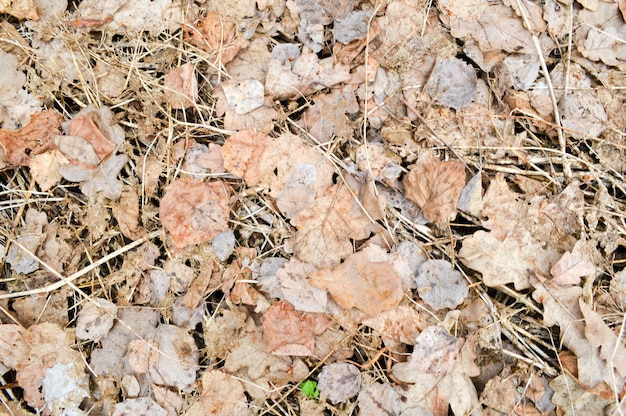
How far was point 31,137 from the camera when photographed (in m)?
2.53

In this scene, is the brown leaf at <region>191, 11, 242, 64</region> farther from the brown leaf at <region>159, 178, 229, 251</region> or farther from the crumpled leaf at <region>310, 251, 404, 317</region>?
the crumpled leaf at <region>310, 251, 404, 317</region>

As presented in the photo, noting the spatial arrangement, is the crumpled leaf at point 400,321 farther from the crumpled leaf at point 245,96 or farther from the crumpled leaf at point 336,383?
the crumpled leaf at point 245,96

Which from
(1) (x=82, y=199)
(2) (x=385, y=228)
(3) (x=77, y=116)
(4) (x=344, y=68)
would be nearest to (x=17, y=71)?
(3) (x=77, y=116)

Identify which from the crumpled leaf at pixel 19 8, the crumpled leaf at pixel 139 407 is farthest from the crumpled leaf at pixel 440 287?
the crumpled leaf at pixel 19 8

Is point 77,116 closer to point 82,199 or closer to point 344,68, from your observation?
point 82,199

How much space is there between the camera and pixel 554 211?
2449mm

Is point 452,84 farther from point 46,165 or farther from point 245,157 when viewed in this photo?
point 46,165

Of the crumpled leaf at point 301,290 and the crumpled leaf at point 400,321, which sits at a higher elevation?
the crumpled leaf at point 301,290

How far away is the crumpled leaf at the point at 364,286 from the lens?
2354 mm

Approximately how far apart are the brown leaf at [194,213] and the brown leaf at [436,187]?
2.96ft

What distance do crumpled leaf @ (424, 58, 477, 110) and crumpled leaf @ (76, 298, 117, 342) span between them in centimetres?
188

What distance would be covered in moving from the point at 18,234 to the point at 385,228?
1784 millimetres

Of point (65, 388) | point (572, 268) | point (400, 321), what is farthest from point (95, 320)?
point (572, 268)

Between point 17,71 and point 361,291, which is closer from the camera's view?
point 361,291
